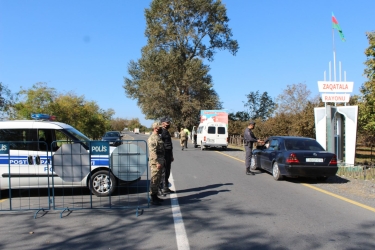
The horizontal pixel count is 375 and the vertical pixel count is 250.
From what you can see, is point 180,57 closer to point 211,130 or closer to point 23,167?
point 211,130

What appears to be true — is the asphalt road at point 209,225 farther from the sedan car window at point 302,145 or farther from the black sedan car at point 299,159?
the sedan car window at point 302,145

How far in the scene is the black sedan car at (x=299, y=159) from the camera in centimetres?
1030

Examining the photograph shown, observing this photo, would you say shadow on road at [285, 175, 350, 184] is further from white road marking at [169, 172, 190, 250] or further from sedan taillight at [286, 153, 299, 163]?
white road marking at [169, 172, 190, 250]

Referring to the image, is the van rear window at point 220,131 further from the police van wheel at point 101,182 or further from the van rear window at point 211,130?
the police van wheel at point 101,182

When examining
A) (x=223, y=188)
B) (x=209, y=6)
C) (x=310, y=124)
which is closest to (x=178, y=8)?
(x=209, y=6)

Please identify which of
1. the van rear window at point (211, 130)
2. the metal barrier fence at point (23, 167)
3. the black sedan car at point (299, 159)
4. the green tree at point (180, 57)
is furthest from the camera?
the green tree at point (180, 57)

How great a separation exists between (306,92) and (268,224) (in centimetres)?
5043

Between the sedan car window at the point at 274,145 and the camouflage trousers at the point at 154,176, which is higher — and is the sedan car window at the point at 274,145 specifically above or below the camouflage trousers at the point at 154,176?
above

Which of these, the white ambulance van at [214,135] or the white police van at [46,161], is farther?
the white ambulance van at [214,135]

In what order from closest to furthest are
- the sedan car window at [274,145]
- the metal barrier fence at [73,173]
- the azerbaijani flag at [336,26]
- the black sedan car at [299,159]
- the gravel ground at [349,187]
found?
the metal barrier fence at [73,173]
the gravel ground at [349,187]
the black sedan car at [299,159]
the sedan car window at [274,145]
the azerbaijani flag at [336,26]

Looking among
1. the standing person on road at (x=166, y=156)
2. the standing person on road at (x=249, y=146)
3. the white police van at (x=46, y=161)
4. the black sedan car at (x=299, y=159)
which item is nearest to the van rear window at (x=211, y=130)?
the standing person on road at (x=249, y=146)

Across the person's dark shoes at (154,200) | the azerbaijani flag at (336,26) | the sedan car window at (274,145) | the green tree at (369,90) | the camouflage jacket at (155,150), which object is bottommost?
the person's dark shoes at (154,200)

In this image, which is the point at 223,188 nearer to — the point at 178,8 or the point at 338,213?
the point at 338,213

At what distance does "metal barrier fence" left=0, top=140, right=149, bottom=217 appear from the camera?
282 inches
